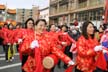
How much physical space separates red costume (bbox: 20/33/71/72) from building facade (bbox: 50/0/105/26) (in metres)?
24.5

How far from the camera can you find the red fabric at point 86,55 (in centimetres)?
679

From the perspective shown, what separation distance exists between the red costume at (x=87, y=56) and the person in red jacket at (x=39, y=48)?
0.81 m

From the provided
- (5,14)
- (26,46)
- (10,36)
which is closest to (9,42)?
(10,36)

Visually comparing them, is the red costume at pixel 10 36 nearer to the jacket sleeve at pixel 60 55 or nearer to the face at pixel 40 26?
the face at pixel 40 26

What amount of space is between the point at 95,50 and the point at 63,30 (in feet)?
20.3

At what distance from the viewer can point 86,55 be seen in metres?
6.79

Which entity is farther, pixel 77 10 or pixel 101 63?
pixel 77 10

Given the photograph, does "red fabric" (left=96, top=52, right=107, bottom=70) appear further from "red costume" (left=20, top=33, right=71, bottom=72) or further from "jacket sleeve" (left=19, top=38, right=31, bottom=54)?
A: "jacket sleeve" (left=19, top=38, right=31, bottom=54)

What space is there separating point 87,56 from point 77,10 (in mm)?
44242

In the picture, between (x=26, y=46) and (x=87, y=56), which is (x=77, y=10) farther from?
(x=26, y=46)

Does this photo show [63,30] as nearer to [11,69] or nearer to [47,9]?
[11,69]

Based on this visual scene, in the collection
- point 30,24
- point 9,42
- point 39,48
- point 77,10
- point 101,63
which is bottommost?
point 9,42

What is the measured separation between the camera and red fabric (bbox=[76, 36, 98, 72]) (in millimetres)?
6793

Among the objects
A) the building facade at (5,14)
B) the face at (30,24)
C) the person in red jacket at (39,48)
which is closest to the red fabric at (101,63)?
the person in red jacket at (39,48)
